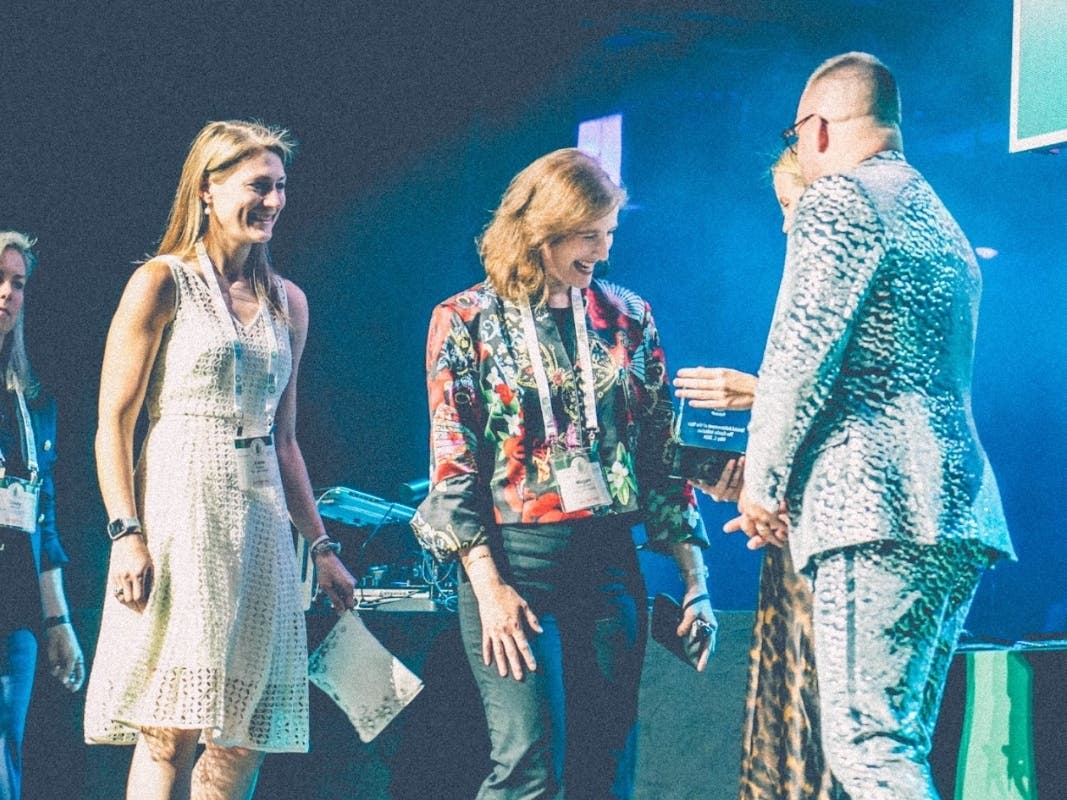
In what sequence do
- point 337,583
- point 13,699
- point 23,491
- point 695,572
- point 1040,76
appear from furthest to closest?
1. point 1040,76
2. point 23,491
3. point 13,699
4. point 337,583
5. point 695,572

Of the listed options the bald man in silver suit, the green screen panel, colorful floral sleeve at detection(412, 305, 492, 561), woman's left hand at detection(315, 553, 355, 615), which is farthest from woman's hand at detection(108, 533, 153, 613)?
the green screen panel

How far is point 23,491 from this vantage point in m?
2.65

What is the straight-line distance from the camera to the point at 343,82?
4.42 meters

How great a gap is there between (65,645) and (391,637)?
2.53 feet

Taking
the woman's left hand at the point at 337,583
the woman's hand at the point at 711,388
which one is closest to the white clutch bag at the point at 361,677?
the woman's left hand at the point at 337,583

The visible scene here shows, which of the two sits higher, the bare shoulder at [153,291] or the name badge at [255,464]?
the bare shoulder at [153,291]

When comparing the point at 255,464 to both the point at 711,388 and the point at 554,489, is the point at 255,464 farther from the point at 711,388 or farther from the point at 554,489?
the point at 711,388

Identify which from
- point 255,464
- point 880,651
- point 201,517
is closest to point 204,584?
point 201,517

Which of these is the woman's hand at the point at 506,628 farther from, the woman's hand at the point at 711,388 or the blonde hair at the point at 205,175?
the blonde hair at the point at 205,175

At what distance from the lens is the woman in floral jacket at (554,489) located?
1982 millimetres

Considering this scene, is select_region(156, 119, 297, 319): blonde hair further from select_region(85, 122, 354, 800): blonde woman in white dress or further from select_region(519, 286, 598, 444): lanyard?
select_region(519, 286, 598, 444): lanyard

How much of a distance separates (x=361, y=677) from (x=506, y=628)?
482 millimetres

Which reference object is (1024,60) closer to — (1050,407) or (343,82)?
(343,82)

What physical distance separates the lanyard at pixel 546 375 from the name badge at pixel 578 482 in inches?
2.0
